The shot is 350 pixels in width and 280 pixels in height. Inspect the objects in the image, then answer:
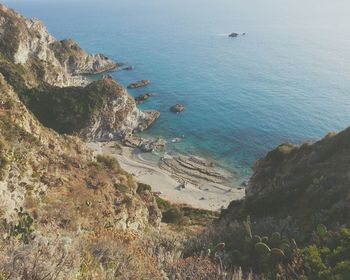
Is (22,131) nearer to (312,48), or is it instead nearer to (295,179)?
(295,179)

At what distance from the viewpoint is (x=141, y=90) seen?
109625 millimetres

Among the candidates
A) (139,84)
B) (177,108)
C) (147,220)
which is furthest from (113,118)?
(147,220)

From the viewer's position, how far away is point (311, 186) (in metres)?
24.3

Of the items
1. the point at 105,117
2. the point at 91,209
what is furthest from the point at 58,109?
the point at 91,209

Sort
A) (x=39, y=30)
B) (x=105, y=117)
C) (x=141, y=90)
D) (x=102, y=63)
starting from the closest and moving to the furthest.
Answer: (x=105, y=117) → (x=39, y=30) → (x=141, y=90) → (x=102, y=63)

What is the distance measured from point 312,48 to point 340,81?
47.0 metres

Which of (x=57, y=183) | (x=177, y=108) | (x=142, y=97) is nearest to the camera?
(x=57, y=183)

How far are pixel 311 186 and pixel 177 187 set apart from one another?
39.5 m

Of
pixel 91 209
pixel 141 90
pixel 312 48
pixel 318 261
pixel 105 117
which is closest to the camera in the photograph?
pixel 318 261

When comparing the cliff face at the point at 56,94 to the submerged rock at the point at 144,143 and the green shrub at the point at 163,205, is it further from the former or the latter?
the green shrub at the point at 163,205

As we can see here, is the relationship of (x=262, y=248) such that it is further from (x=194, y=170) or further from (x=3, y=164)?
(x=194, y=170)

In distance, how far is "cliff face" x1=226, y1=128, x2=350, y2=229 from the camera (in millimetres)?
19406

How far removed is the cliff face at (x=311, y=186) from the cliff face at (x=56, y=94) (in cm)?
4441

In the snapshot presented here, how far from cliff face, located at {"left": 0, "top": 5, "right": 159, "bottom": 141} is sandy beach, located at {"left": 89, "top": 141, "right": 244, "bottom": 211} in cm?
767
